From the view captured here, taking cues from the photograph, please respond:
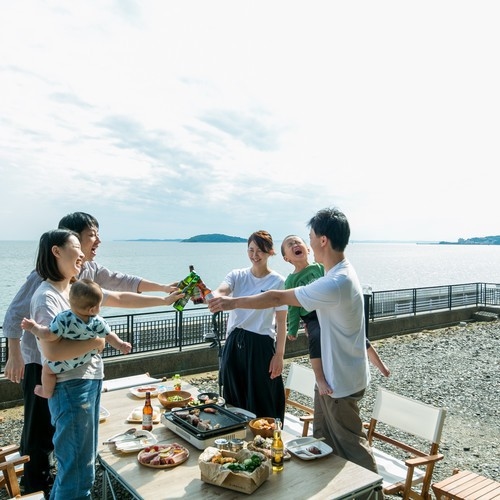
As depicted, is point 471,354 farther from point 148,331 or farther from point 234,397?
point 234,397

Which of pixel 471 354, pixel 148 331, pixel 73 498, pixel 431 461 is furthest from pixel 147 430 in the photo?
pixel 471 354

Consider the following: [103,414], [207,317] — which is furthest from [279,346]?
[207,317]

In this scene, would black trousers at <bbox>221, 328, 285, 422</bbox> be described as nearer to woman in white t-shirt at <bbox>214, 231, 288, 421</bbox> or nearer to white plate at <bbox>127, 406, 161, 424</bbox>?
woman in white t-shirt at <bbox>214, 231, 288, 421</bbox>

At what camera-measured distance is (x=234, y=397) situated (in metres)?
4.27

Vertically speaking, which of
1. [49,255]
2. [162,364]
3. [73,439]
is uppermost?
[49,255]

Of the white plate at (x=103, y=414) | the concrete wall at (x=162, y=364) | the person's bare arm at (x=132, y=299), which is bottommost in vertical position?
the concrete wall at (x=162, y=364)

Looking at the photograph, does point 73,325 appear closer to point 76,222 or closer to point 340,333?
point 76,222

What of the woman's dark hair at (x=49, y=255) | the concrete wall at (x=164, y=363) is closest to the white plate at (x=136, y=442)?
the woman's dark hair at (x=49, y=255)

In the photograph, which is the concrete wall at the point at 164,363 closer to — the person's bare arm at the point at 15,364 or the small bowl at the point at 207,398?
the small bowl at the point at 207,398

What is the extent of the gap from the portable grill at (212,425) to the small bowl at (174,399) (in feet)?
1.34

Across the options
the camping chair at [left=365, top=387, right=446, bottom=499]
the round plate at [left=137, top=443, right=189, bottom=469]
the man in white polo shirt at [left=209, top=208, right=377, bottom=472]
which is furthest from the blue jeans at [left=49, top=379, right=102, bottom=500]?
the camping chair at [left=365, top=387, right=446, bottom=499]

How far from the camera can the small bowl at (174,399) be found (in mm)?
3983

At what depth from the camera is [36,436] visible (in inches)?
131

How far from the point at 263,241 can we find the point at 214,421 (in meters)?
1.69
